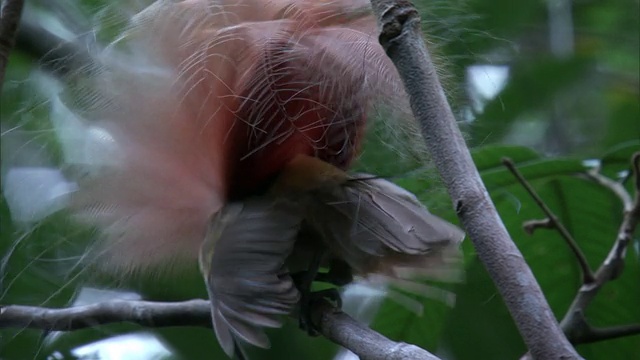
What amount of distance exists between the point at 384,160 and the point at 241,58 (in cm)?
18

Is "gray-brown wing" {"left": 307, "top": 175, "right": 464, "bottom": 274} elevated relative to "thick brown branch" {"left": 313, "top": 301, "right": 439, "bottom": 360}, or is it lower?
elevated

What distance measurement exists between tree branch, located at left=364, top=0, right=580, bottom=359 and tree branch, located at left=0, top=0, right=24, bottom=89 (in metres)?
0.40

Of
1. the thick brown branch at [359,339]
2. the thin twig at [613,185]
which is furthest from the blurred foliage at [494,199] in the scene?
the thick brown branch at [359,339]

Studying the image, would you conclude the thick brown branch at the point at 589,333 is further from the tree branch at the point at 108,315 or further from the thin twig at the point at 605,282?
the tree branch at the point at 108,315

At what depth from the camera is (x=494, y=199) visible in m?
1.19

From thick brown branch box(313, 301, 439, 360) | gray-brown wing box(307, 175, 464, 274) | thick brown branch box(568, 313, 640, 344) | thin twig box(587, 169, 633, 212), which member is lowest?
thick brown branch box(568, 313, 640, 344)

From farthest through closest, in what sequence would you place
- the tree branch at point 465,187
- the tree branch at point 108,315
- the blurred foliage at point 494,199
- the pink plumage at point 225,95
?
1. the tree branch at point 108,315
2. the blurred foliage at point 494,199
3. the pink plumage at point 225,95
4. the tree branch at point 465,187

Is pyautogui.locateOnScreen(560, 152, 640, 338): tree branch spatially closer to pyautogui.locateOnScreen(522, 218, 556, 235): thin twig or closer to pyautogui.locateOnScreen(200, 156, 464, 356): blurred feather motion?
pyautogui.locateOnScreen(522, 218, 556, 235): thin twig

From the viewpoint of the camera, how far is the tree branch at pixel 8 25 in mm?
963

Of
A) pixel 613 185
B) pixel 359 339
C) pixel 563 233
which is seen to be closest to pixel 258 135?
pixel 359 339

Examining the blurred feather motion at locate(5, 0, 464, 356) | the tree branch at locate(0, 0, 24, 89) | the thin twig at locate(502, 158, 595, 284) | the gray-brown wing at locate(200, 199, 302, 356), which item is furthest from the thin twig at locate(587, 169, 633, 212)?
the tree branch at locate(0, 0, 24, 89)

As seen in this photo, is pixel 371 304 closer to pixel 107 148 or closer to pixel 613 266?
pixel 613 266

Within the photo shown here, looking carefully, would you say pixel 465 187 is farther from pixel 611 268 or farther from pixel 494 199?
pixel 494 199

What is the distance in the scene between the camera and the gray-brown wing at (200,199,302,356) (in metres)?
0.84
